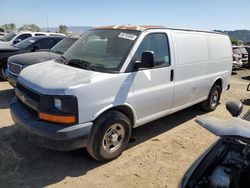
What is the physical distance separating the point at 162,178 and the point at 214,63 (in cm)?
366

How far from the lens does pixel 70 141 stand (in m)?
3.88

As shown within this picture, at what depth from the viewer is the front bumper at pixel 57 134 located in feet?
12.6

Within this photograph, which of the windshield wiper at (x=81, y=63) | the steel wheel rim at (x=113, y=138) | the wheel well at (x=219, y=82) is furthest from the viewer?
the wheel well at (x=219, y=82)

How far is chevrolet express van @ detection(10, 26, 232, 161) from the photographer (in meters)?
3.90

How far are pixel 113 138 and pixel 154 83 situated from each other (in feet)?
3.94

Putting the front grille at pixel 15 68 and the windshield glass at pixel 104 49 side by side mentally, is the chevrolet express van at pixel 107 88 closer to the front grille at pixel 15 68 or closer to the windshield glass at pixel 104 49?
the windshield glass at pixel 104 49

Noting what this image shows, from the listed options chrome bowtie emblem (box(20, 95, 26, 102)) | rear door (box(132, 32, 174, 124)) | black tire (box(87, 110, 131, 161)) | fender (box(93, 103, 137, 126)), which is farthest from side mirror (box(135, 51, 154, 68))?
chrome bowtie emblem (box(20, 95, 26, 102))

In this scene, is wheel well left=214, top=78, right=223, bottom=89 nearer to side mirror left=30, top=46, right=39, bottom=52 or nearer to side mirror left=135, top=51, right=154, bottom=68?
side mirror left=135, top=51, right=154, bottom=68

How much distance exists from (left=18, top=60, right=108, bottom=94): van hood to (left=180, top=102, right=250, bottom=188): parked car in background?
7.20 ft

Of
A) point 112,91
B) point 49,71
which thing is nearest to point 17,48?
point 49,71

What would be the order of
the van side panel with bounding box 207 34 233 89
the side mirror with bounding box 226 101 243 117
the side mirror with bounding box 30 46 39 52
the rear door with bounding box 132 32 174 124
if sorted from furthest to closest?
1. the side mirror with bounding box 30 46 39 52
2. the van side panel with bounding box 207 34 233 89
3. the rear door with bounding box 132 32 174 124
4. the side mirror with bounding box 226 101 243 117

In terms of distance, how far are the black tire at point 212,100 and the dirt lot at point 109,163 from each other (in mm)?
1468

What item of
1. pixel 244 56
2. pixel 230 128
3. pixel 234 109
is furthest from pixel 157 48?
pixel 244 56

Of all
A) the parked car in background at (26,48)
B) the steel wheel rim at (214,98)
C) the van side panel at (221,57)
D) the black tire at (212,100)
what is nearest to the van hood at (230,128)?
the van side panel at (221,57)
